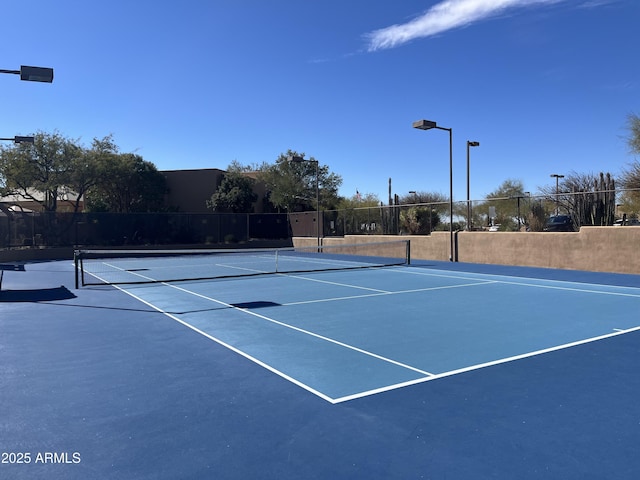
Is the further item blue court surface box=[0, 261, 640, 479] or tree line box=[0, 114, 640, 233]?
tree line box=[0, 114, 640, 233]

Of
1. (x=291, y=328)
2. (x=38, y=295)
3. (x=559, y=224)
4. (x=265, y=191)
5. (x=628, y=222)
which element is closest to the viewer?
(x=291, y=328)

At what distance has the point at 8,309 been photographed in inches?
429

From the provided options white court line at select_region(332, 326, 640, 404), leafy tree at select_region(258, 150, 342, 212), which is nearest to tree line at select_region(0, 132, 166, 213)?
leafy tree at select_region(258, 150, 342, 212)

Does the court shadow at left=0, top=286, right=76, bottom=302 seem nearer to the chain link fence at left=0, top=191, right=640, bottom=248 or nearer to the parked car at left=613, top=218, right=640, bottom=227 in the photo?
the chain link fence at left=0, top=191, right=640, bottom=248

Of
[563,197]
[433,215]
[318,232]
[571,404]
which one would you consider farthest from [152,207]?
[571,404]

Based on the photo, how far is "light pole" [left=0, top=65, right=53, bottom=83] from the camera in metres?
10.8

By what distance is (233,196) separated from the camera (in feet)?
146

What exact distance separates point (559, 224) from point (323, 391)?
17409mm

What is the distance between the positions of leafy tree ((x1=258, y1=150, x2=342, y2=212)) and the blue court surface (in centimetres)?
3719

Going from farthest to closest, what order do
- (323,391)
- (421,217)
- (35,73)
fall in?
1. (421,217)
2. (35,73)
3. (323,391)

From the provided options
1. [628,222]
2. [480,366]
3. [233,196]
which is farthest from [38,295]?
[233,196]

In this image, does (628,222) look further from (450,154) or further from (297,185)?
(297,185)

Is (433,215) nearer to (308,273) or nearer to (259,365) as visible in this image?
(308,273)

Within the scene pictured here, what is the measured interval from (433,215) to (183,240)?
57.3ft
